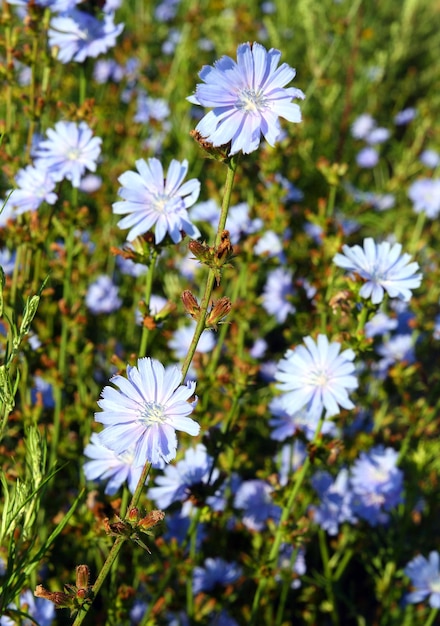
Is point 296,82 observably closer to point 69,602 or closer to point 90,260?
point 90,260

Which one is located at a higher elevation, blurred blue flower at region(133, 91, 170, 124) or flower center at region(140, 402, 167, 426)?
blurred blue flower at region(133, 91, 170, 124)

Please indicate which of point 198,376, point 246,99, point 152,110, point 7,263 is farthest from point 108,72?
point 246,99

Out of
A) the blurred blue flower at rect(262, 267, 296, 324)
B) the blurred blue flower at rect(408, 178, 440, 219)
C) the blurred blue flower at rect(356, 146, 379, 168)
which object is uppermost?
the blurred blue flower at rect(356, 146, 379, 168)

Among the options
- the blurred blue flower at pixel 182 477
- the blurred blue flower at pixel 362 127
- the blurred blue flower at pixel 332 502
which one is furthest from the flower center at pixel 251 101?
the blurred blue flower at pixel 362 127

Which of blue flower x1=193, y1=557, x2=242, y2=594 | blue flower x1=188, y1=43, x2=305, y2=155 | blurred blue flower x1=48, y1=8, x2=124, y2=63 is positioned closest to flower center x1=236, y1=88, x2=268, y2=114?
blue flower x1=188, y1=43, x2=305, y2=155

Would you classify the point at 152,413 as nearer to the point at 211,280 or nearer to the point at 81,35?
the point at 211,280

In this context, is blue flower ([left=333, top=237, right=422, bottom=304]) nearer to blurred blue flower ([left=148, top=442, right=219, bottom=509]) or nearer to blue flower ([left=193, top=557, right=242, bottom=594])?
blurred blue flower ([left=148, top=442, right=219, bottom=509])
